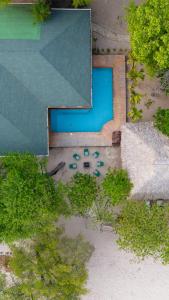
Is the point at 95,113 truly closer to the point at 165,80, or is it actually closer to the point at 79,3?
the point at 165,80

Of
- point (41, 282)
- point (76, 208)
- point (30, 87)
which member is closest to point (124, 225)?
point (76, 208)

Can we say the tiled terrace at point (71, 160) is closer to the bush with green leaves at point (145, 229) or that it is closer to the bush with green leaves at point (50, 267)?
the bush with green leaves at point (145, 229)

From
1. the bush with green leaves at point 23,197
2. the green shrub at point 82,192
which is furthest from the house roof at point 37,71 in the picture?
the green shrub at point 82,192

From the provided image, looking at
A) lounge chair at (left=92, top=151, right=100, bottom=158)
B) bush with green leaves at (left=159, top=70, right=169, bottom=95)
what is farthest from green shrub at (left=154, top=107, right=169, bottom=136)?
lounge chair at (left=92, top=151, right=100, bottom=158)

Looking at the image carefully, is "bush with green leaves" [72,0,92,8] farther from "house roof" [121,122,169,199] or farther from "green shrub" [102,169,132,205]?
"green shrub" [102,169,132,205]

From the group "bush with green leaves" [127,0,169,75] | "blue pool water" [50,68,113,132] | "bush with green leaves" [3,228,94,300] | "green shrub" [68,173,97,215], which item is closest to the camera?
"bush with green leaves" [127,0,169,75]
